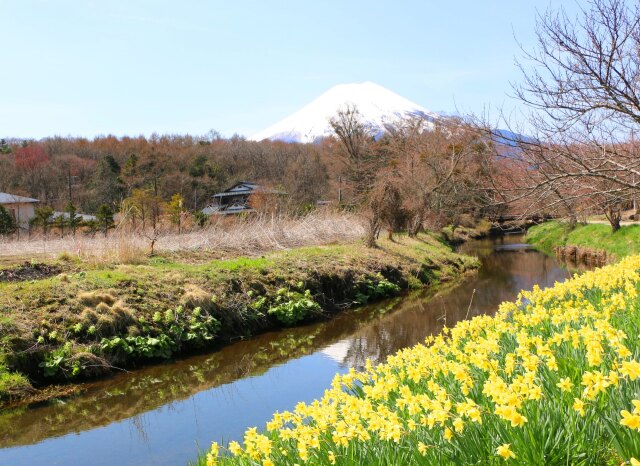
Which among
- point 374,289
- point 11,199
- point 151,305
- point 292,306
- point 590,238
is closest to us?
point 151,305

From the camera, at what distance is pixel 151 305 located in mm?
11930

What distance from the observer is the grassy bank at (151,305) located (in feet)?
31.7

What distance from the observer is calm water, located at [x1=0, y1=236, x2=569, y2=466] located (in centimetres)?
715

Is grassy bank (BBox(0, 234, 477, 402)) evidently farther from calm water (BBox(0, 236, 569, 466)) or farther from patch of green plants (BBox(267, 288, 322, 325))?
calm water (BBox(0, 236, 569, 466))

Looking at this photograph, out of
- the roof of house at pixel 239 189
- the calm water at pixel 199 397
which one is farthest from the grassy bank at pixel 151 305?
the roof of house at pixel 239 189

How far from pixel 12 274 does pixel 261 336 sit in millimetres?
5380

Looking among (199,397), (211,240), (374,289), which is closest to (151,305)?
(199,397)

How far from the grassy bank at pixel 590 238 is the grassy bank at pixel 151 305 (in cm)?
1089

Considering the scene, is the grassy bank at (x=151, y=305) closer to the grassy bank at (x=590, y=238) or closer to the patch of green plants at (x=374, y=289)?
the patch of green plants at (x=374, y=289)

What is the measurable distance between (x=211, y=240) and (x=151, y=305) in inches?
272

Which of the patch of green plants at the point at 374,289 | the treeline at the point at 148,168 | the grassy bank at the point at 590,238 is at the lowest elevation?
A: the patch of green plants at the point at 374,289

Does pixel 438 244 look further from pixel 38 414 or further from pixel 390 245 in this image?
pixel 38 414

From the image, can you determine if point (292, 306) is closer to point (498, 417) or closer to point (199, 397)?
point (199, 397)

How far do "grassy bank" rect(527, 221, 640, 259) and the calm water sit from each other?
37.9 feet
